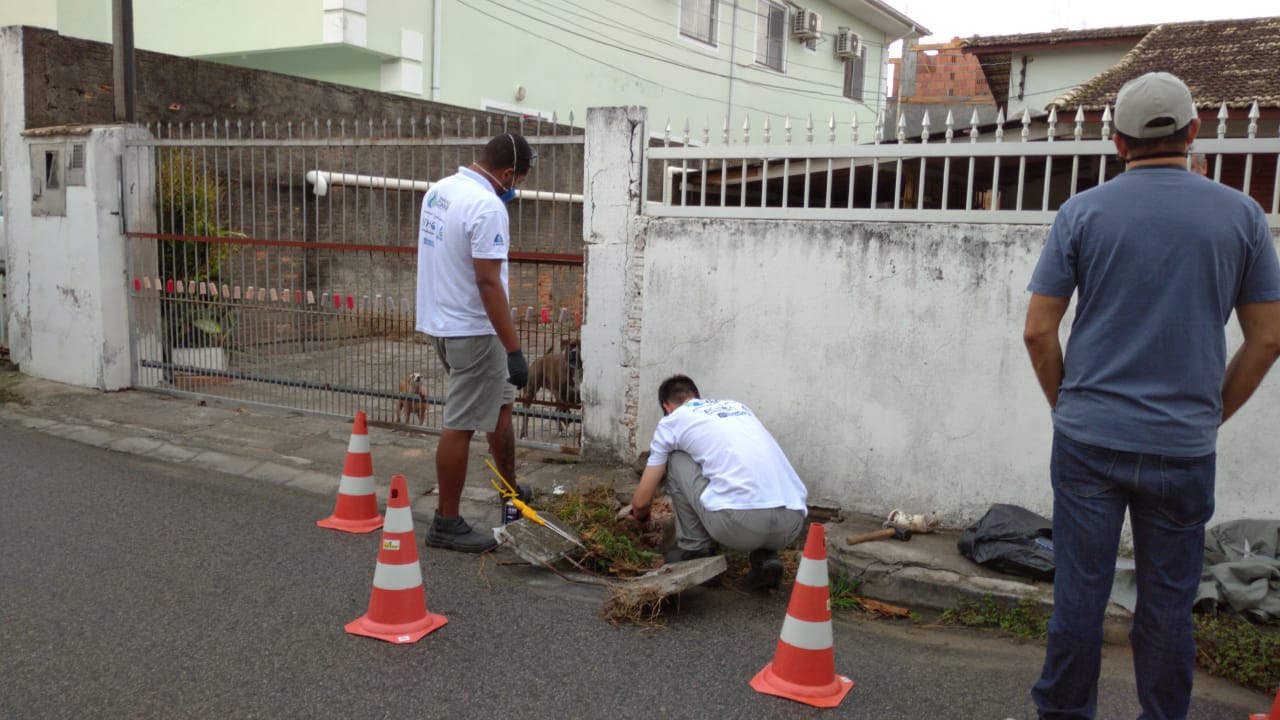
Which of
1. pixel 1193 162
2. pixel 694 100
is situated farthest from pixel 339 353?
pixel 694 100

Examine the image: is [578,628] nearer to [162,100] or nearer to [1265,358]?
[1265,358]

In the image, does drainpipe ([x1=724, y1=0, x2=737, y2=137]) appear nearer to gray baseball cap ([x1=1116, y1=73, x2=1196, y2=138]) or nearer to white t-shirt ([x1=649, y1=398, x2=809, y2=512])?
white t-shirt ([x1=649, y1=398, x2=809, y2=512])

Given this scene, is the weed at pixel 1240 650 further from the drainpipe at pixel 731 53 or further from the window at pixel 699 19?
the drainpipe at pixel 731 53

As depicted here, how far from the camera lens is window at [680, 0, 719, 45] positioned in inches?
828

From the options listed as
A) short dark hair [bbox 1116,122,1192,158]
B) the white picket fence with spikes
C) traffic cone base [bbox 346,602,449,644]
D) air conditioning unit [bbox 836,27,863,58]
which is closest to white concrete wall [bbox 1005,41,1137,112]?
air conditioning unit [bbox 836,27,863,58]

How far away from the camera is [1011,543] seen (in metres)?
4.59

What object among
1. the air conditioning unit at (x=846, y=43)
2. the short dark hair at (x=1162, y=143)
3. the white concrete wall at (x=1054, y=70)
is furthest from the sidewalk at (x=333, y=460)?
the air conditioning unit at (x=846, y=43)

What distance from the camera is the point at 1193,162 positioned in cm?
462

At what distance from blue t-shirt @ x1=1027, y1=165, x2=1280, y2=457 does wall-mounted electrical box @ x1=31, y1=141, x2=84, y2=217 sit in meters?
8.42

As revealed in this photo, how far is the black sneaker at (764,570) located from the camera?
4.41 metres

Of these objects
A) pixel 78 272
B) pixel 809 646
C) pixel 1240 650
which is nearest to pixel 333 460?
pixel 78 272

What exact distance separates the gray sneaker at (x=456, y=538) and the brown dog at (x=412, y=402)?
249 cm

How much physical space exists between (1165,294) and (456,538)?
11.4 feet

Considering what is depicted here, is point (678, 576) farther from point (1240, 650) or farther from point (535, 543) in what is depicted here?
point (1240, 650)
